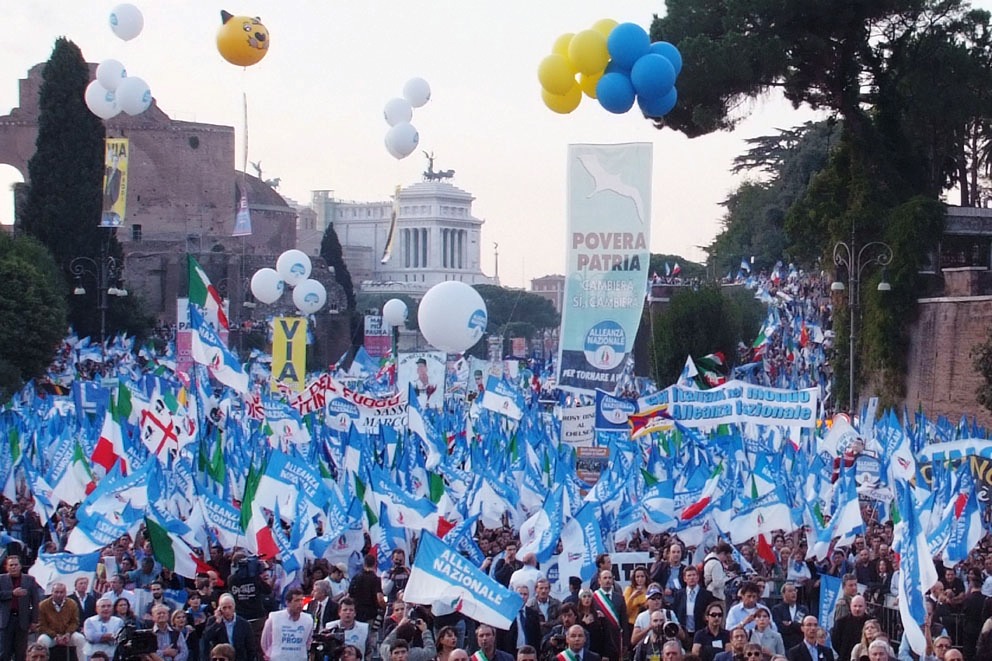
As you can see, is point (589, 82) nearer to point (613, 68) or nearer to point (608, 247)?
point (613, 68)

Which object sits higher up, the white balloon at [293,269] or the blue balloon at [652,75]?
the blue balloon at [652,75]

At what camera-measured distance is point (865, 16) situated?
37375mm

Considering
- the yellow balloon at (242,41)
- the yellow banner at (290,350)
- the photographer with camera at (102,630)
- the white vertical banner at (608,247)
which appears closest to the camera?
the photographer with camera at (102,630)

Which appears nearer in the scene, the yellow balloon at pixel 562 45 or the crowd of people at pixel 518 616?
the crowd of people at pixel 518 616

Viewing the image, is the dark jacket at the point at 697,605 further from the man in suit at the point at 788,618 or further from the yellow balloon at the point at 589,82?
the yellow balloon at the point at 589,82

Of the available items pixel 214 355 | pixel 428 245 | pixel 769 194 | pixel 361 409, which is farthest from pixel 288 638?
pixel 428 245

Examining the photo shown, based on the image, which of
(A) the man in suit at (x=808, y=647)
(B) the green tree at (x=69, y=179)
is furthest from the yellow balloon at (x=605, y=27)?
(B) the green tree at (x=69, y=179)

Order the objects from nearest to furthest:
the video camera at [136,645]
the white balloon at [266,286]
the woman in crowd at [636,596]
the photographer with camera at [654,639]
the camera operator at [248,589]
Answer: the video camera at [136,645]
the photographer with camera at [654,639]
the woman in crowd at [636,596]
the camera operator at [248,589]
the white balloon at [266,286]

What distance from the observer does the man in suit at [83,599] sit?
1248 cm

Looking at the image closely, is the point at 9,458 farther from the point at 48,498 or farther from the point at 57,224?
the point at 57,224

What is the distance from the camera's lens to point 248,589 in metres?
13.1

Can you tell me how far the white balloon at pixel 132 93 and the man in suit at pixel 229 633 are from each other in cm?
3045

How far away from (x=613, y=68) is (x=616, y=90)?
406 millimetres

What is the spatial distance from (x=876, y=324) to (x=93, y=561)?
26573 mm
